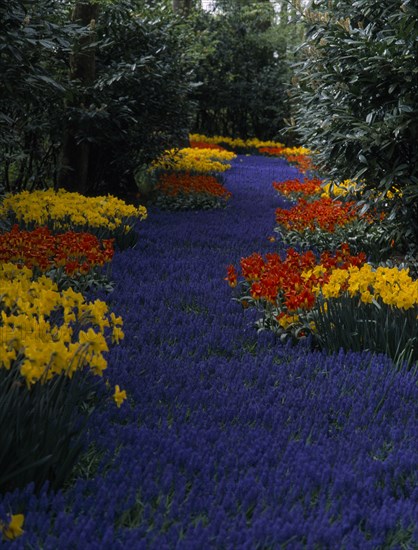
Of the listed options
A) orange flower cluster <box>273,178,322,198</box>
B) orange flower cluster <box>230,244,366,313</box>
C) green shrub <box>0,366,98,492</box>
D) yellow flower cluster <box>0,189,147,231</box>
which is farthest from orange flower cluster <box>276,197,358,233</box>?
green shrub <box>0,366,98,492</box>

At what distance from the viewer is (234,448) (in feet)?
10.4

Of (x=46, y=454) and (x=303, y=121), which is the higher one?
(x=303, y=121)

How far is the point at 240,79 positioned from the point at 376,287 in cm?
2308

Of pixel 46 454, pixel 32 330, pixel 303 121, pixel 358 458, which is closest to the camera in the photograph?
pixel 46 454

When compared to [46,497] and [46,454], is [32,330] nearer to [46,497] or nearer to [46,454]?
[46,454]

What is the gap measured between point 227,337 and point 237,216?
5.77 metres

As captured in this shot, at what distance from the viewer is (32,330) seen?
3.36 metres

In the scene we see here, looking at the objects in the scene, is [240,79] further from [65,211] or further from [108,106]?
[65,211]

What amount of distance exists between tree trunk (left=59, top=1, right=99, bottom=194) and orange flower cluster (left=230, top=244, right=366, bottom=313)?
15.3ft

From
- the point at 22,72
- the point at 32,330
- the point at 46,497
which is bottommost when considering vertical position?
the point at 46,497

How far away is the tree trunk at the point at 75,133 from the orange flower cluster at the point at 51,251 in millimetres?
4005

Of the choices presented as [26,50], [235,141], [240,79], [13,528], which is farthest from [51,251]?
[240,79]

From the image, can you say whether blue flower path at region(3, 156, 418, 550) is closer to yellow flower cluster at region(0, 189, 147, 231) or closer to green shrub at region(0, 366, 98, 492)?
green shrub at region(0, 366, 98, 492)

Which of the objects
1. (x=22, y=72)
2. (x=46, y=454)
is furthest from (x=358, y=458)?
(x=22, y=72)
